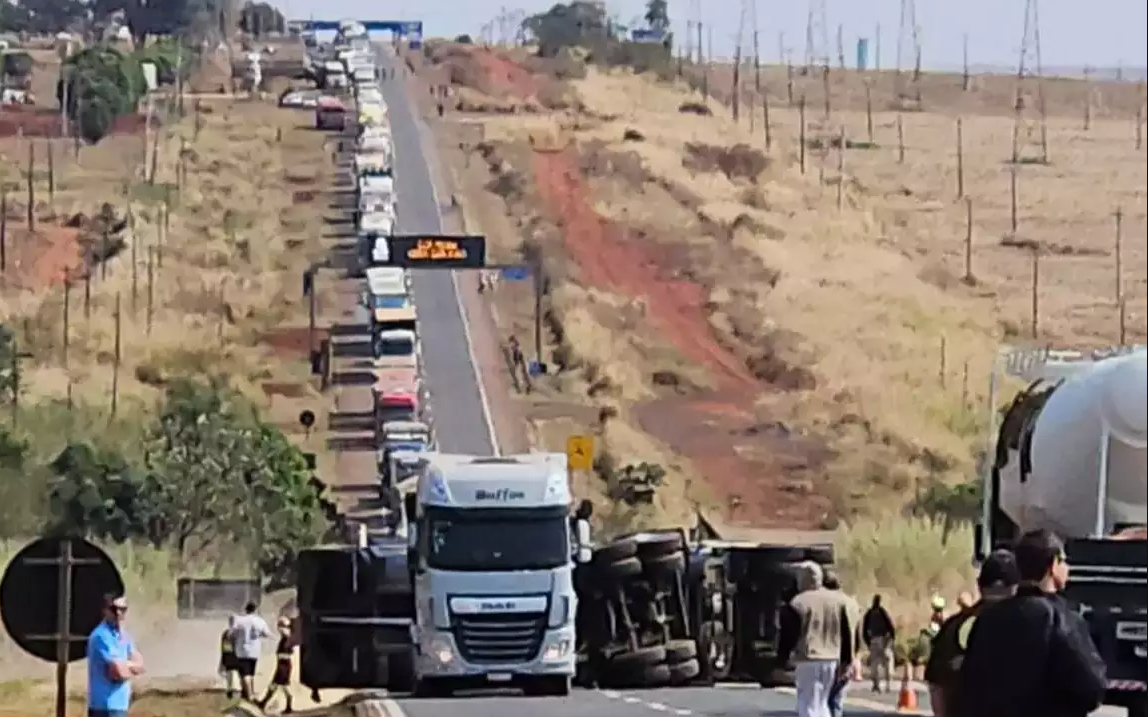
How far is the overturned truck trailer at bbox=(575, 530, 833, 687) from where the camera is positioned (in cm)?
2870

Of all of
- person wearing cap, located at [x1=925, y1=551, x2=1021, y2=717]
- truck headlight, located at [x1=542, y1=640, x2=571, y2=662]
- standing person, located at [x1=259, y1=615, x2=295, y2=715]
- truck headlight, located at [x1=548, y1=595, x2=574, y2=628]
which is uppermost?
person wearing cap, located at [x1=925, y1=551, x2=1021, y2=717]

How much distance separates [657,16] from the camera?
14600cm

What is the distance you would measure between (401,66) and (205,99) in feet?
54.4

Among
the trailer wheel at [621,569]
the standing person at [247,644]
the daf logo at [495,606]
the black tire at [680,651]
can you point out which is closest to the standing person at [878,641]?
the black tire at [680,651]

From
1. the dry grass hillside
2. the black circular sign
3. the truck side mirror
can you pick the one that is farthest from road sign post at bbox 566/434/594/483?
the black circular sign

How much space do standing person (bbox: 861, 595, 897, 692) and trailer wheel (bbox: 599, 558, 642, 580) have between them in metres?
2.73

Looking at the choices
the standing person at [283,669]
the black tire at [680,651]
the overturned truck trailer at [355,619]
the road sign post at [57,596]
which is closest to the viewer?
the road sign post at [57,596]

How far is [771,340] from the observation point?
9012cm

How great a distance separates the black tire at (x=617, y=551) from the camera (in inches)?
1128

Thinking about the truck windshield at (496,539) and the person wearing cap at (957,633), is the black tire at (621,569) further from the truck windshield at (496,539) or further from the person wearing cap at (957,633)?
the person wearing cap at (957,633)

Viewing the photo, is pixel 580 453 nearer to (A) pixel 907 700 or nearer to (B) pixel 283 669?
(B) pixel 283 669

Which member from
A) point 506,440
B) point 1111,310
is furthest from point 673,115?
point 506,440

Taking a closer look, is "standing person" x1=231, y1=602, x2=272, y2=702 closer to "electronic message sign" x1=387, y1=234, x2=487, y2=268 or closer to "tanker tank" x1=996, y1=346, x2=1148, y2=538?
"tanker tank" x1=996, y1=346, x2=1148, y2=538

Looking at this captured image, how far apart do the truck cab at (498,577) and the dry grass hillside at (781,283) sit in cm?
1985
